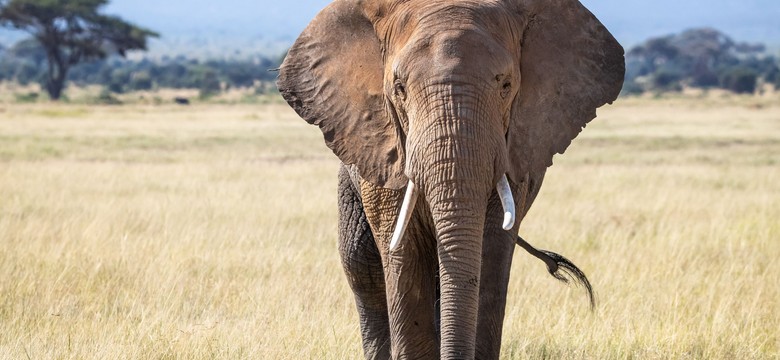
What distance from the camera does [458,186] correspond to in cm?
405

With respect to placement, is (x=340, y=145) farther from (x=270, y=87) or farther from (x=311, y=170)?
(x=270, y=87)

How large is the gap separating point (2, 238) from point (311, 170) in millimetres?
8233

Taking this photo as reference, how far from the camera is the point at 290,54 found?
4.93 m

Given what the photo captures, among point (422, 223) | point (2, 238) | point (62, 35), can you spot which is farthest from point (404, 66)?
point (62, 35)

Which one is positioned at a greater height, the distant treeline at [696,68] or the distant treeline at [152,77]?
the distant treeline at [696,68]

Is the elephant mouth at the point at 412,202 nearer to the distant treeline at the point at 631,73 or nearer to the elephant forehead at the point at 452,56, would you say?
the elephant forehead at the point at 452,56

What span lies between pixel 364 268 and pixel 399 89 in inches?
60.9

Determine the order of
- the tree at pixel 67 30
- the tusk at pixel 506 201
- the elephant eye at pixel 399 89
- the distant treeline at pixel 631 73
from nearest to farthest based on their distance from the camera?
the tusk at pixel 506 201, the elephant eye at pixel 399 89, the tree at pixel 67 30, the distant treeline at pixel 631 73

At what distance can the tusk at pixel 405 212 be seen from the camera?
423cm

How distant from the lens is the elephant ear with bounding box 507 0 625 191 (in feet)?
15.1

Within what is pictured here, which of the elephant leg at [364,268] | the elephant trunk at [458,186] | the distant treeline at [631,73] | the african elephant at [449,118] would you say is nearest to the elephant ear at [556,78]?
the african elephant at [449,118]

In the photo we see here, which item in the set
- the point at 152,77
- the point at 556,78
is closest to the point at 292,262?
the point at 556,78

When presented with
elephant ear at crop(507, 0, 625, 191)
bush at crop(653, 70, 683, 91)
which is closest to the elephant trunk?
elephant ear at crop(507, 0, 625, 191)

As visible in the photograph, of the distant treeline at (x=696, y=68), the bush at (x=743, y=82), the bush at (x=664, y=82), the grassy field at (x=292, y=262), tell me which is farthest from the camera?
the bush at (x=664, y=82)
